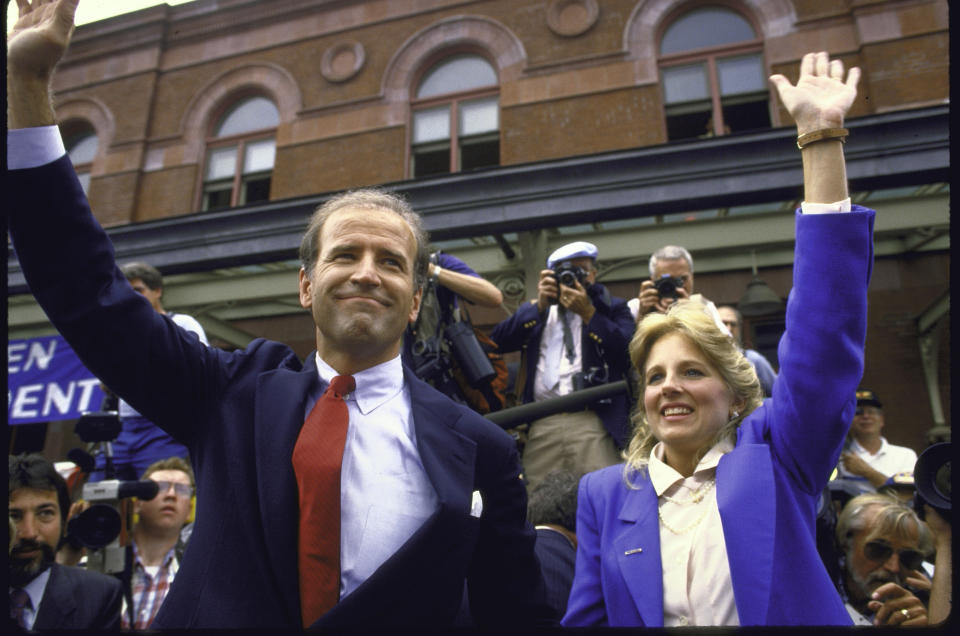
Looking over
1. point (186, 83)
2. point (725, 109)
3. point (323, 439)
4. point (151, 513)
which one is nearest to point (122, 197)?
point (186, 83)

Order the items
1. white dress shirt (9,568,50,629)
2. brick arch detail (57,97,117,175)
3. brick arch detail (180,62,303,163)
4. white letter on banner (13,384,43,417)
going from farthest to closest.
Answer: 1. brick arch detail (57,97,117,175)
2. brick arch detail (180,62,303,163)
3. white letter on banner (13,384,43,417)
4. white dress shirt (9,568,50,629)

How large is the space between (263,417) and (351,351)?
25 cm

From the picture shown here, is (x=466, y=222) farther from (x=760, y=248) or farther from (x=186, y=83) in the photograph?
(x=186, y=83)

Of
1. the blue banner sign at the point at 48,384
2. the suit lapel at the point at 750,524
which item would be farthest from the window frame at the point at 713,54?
the blue banner sign at the point at 48,384

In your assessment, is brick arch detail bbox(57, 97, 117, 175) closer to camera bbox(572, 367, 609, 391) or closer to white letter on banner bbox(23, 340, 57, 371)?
white letter on banner bbox(23, 340, 57, 371)

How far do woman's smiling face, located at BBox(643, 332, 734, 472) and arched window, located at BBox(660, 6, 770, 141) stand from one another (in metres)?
7.58

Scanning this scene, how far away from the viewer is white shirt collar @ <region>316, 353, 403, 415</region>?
142cm

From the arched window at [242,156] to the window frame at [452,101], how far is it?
8.53ft

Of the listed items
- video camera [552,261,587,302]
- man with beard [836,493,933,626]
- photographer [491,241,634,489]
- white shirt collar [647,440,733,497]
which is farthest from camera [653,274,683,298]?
white shirt collar [647,440,733,497]

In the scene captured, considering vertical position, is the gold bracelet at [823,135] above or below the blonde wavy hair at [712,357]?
above

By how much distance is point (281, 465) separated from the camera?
4.00 feet

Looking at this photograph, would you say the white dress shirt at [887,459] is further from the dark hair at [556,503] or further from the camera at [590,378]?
the dark hair at [556,503]

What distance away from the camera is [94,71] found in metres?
11.9

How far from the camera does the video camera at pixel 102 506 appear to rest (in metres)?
2.60
